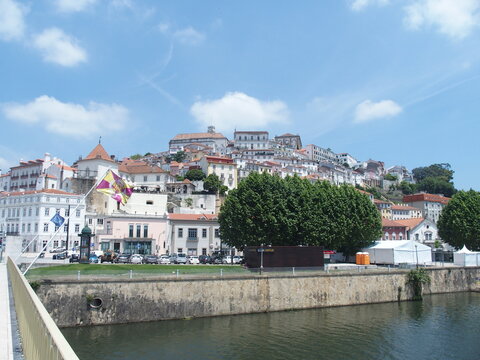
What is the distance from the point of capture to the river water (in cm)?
2320

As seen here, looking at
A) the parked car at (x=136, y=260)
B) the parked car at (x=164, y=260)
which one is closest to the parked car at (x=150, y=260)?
the parked car at (x=164, y=260)

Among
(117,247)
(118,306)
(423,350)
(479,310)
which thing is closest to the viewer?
(423,350)

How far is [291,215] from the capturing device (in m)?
46.2

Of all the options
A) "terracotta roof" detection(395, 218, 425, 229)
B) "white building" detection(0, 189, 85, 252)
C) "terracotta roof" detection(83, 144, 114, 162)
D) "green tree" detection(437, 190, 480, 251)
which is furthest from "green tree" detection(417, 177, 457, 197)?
"white building" detection(0, 189, 85, 252)

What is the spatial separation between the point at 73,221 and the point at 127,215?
10.4 meters

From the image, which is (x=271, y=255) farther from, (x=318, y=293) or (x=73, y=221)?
(x=73, y=221)

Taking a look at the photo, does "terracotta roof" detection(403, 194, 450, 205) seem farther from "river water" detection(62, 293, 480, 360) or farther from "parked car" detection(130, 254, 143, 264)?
"parked car" detection(130, 254, 143, 264)

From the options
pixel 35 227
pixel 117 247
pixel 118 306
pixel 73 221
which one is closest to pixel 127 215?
pixel 117 247

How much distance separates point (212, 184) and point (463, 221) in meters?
62.6

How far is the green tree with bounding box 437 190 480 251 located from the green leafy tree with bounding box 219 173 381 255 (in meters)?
19.8

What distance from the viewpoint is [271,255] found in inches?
1490

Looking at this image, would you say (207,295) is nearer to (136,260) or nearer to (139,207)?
(136,260)

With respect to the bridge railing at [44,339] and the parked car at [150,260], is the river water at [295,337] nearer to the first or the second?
the bridge railing at [44,339]

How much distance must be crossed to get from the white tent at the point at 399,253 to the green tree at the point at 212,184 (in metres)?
58.5
